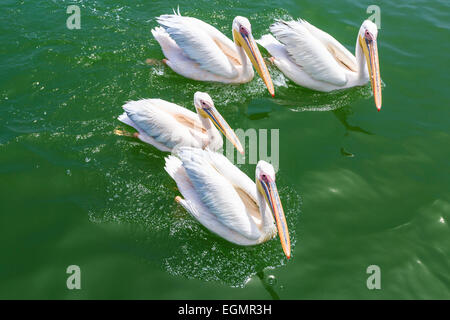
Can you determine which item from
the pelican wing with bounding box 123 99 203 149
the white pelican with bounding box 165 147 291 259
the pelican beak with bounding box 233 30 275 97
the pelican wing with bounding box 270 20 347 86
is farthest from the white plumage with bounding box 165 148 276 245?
the pelican wing with bounding box 270 20 347 86

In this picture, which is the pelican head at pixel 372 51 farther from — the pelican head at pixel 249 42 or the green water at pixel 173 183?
the pelican head at pixel 249 42

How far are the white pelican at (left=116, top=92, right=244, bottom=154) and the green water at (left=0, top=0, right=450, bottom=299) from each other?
35 centimetres

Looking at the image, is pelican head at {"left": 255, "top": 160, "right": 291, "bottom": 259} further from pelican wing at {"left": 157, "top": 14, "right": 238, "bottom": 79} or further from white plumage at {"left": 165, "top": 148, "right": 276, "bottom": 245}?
pelican wing at {"left": 157, "top": 14, "right": 238, "bottom": 79}

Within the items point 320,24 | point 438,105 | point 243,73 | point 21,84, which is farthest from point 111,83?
point 438,105

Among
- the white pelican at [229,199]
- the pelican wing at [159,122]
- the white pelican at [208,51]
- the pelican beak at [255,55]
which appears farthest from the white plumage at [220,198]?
the white pelican at [208,51]

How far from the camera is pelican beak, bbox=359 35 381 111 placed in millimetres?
5746

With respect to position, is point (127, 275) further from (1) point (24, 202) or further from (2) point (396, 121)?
(2) point (396, 121)

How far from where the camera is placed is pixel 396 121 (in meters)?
6.13

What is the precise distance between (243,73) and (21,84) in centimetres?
332

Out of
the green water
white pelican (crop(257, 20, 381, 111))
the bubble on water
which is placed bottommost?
the bubble on water

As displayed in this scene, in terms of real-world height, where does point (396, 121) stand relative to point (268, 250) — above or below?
above

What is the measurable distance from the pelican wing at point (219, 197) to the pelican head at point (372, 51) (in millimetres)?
2740
